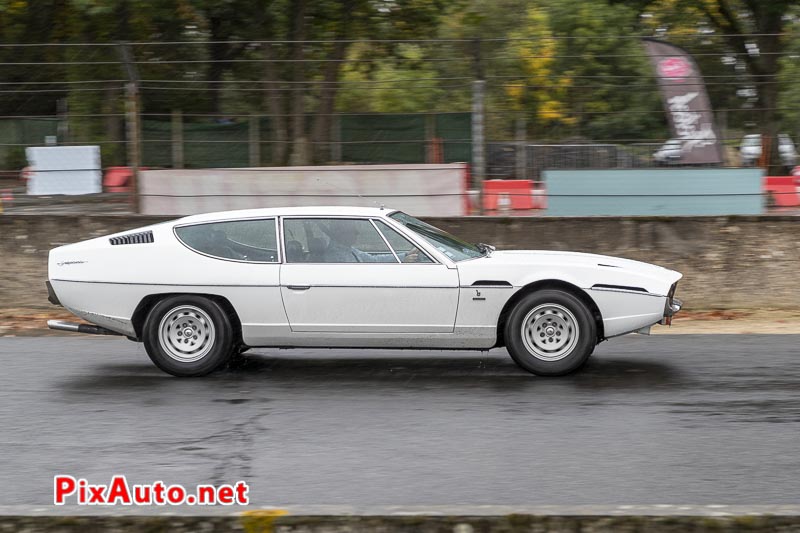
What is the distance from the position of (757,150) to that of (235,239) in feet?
24.0

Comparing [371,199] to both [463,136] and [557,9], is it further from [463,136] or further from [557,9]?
[557,9]

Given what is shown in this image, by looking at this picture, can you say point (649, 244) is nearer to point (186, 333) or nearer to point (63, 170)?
point (186, 333)

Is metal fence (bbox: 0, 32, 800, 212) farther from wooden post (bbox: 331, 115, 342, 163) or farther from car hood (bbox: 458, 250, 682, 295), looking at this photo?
car hood (bbox: 458, 250, 682, 295)

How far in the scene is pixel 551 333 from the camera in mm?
7605

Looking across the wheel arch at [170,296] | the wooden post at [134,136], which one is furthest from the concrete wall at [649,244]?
the wheel arch at [170,296]

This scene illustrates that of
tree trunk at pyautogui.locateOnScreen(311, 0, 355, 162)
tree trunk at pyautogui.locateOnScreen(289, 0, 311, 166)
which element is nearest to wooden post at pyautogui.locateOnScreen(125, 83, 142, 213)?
tree trunk at pyautogui.locateOnScreen(289, 0, 311, 166)

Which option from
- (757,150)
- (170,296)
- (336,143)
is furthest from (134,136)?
(757,150)

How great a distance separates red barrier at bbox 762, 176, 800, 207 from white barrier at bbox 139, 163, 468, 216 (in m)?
3.60

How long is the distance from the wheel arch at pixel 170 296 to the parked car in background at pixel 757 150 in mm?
7153

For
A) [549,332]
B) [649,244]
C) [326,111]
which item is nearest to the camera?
[549,332]

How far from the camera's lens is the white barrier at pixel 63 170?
1258 centimetres

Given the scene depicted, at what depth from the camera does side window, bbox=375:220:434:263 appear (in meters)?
7.78

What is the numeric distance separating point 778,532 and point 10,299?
10.4 metres

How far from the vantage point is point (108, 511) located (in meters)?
4.11
